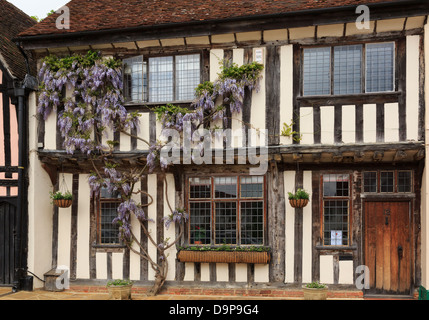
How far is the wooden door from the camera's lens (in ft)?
26.3

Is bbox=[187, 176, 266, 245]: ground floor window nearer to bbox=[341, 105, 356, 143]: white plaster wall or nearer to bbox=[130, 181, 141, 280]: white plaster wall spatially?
bbox=[130, 181, 141, 280]: white plaster wall

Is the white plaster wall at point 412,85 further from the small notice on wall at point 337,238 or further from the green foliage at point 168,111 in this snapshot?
the green foliage at point 168,111

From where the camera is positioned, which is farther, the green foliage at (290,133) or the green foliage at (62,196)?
the green foliage at (62,196)

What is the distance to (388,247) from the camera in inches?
319

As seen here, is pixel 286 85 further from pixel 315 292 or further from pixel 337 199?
pixel 315 292

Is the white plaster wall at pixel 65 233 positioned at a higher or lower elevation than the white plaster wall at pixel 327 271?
higher

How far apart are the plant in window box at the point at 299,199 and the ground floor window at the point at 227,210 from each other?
661 mm

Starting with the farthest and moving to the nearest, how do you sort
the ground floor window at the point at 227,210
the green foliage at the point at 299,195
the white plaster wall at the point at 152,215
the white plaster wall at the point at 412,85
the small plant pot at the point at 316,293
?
the white plaster wall at the point at 152,215 < the ground floor window at the point at 227,210 < the green foliage at the point at 299,195 < the white plaster wall at the point at 412,85 < the small plant pot at the point at 316,293

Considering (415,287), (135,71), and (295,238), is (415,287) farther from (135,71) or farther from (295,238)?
(135,71)

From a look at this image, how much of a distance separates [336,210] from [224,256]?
→ 2285 millimetres

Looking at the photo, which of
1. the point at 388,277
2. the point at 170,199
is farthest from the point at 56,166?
the point at 388,277

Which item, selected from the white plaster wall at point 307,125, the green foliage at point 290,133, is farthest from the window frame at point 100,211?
the white plaster wall at point 307,125

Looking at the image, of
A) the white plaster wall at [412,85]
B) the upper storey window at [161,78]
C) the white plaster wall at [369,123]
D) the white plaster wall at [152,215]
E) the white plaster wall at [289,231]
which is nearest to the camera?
the white plaster wall at [412,85]

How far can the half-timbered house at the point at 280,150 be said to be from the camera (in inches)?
304
